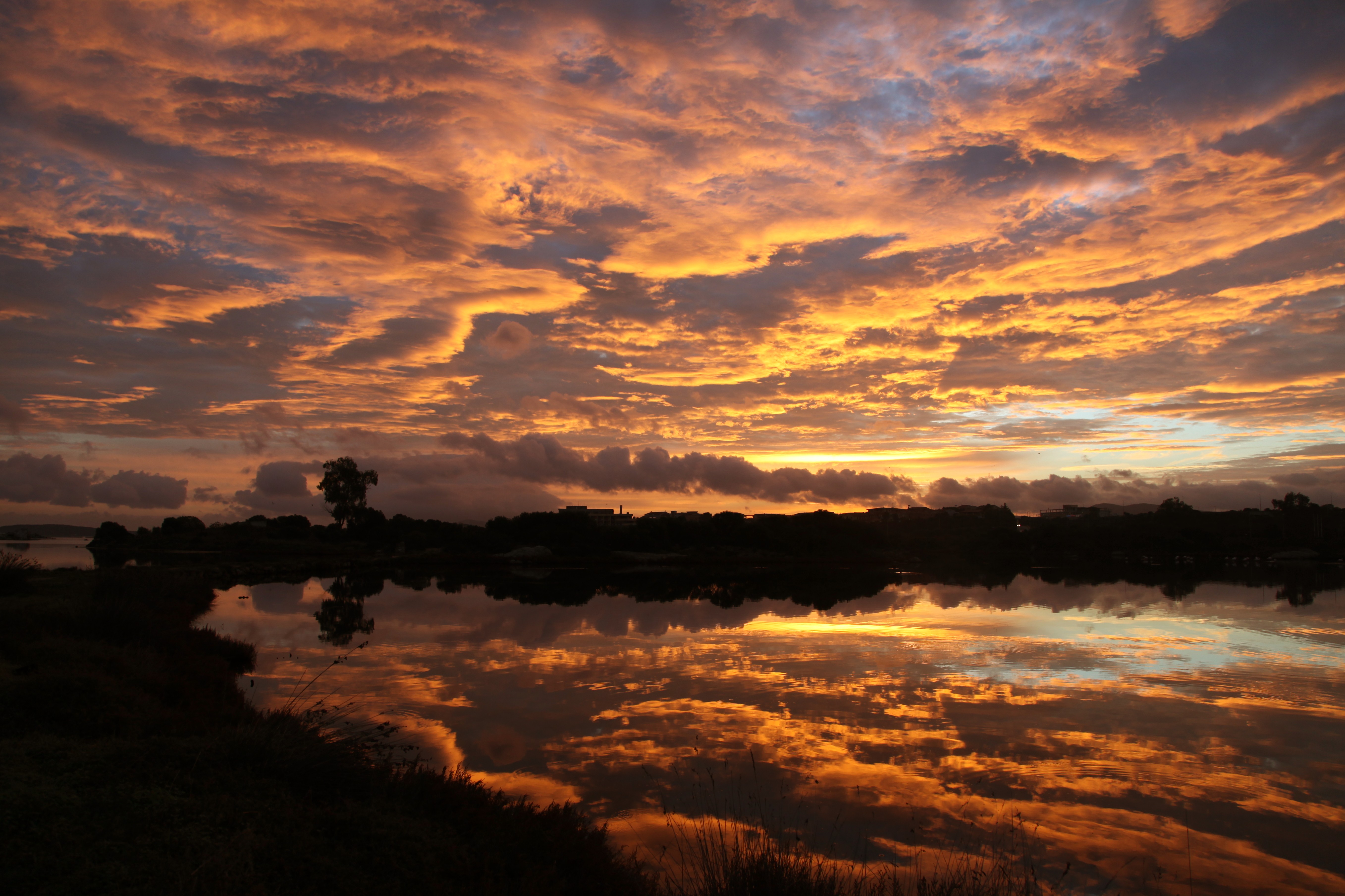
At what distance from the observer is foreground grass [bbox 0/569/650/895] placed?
16.4 ft

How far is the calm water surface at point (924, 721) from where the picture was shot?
816 cm

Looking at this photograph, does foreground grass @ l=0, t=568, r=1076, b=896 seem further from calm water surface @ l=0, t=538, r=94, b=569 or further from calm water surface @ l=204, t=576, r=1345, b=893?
calm water surface @ l=0, t=538, r=94, b=569

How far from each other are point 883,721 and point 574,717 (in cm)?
513

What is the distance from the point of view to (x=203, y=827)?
5.53m

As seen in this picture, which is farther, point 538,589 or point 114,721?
point 538,589

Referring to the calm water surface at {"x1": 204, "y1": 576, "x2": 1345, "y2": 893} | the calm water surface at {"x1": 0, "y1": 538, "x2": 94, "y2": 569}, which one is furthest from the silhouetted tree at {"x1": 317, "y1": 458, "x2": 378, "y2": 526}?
the calm water surface at {"x1": 204, "y1": 576, "x2": 1345, "y2": 893}

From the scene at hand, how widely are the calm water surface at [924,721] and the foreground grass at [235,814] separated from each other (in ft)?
6.02

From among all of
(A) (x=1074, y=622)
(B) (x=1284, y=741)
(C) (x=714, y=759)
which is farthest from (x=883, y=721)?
(A) (x=1074, y=622)

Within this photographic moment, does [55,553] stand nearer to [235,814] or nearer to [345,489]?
[345,489]

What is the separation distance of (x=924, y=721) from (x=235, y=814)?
10203 mm

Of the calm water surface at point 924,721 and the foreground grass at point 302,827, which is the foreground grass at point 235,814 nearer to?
the foreground grass at point 302,827

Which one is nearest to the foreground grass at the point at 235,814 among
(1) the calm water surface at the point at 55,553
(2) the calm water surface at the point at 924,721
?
(2) the calm water surface at the point at 924,721

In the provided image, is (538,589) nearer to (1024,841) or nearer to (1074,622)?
(1074,622)

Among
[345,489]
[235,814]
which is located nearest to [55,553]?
[345,489]
